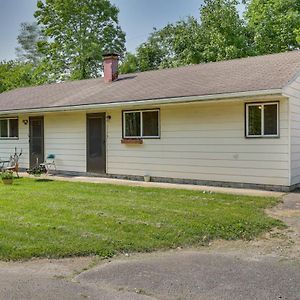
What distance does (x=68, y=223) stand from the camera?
6180 mm

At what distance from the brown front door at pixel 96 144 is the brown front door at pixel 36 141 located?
2459mm

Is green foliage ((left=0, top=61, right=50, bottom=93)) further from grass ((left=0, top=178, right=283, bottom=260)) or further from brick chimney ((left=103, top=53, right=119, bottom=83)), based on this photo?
grass ((left=0, top=178, right=283, bottom=260))

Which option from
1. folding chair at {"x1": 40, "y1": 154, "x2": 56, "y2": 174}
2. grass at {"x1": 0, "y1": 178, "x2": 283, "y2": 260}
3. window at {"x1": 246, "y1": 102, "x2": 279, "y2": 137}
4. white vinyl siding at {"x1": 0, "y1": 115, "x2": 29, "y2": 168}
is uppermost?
window at {"x1": 246, "y1": 102, "x2": 279, "y2": 137}

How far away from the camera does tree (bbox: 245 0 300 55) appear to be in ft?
75.5

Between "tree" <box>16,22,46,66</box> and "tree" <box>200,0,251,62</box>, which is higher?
"tree" <box>16,22,46,66</box>

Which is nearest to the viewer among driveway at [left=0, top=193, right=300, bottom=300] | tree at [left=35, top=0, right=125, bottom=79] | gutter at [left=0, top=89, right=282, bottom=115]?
driveway at [left=0, top=193, right=300, bottom=300]

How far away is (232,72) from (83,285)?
9.24 m

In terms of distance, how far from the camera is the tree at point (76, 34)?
3244 centimetres

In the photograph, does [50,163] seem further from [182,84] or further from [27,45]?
[27,45]

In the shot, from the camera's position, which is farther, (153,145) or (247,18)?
(247,18)

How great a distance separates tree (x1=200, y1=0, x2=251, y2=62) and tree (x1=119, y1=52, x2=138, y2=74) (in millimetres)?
8585

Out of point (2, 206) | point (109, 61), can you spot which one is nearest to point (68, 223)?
point (2, 206)

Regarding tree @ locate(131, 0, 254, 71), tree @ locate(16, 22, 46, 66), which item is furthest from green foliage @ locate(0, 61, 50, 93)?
tree @ locate(131, 0, 254, 71)

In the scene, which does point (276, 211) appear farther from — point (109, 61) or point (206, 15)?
point (206, 15)
